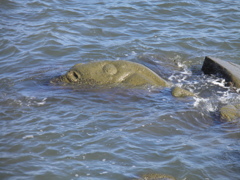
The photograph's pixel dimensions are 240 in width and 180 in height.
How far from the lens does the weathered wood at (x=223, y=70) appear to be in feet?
30.0

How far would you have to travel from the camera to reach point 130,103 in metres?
8.02

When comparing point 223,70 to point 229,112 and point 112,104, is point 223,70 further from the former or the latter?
point 112,104

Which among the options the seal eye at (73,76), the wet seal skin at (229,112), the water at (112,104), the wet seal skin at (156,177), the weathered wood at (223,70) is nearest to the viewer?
the wet seal skin at (156,177)

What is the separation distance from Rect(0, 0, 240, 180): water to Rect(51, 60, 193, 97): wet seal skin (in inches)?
11.1

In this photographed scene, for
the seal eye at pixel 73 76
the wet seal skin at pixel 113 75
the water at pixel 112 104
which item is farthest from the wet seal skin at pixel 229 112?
the seal eye at pixel 73 76

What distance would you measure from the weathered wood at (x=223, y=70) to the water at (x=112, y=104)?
0.22m

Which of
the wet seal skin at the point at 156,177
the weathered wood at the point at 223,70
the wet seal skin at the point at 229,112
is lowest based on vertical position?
the wet seal skin at the point at 156,177

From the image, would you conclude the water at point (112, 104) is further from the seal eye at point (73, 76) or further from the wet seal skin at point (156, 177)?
the seal eye at point (73, 76)

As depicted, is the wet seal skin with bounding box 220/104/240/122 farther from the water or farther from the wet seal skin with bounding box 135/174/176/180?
the wet seal skin with bounding box 135/174/176/180

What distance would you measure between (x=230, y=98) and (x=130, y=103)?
2.21m

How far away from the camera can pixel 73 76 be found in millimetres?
8789

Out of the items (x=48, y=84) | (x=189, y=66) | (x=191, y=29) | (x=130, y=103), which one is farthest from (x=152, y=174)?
(x=191, y=29)

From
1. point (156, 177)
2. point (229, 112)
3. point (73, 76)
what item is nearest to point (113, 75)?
point (73, 76)

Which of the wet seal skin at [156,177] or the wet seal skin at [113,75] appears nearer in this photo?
the wet seal skin at [156,177]
